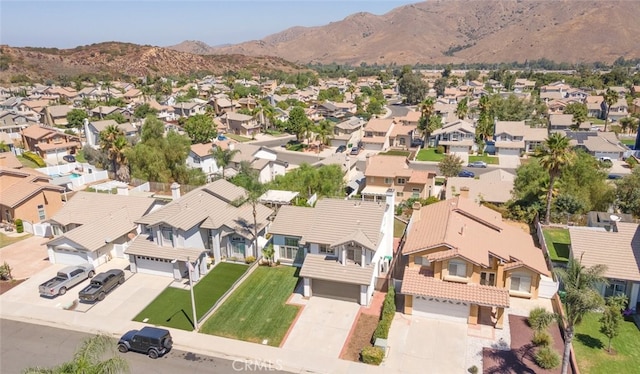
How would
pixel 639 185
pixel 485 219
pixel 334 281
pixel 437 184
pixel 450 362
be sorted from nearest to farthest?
pixel 450 362
pixel 334 281
pixel 485 219
pixel 639 185
pixel 437 184

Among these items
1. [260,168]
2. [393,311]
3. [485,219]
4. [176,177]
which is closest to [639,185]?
[485,219]

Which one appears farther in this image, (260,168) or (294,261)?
(260,168)

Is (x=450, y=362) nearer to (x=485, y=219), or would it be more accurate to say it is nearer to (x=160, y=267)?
(x=485, y=219)

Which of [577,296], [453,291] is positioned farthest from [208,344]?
[577,296]

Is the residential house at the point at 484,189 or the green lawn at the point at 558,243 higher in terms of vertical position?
the residential house at the point at 484,189

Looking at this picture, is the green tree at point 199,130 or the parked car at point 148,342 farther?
the green tree at point 199,130

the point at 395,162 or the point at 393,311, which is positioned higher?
the point at 395,162

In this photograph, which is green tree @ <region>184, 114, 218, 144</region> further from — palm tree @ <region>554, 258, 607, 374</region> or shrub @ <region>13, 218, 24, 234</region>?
palm tree @ <region>554, 258, 607, 374</region>

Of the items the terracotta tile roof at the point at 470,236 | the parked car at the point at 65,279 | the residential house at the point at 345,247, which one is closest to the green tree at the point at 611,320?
the terracotta tile roof at the point at 470,236

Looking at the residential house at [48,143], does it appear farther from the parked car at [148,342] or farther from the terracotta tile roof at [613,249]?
the terracotta tile roof at [613,249]
